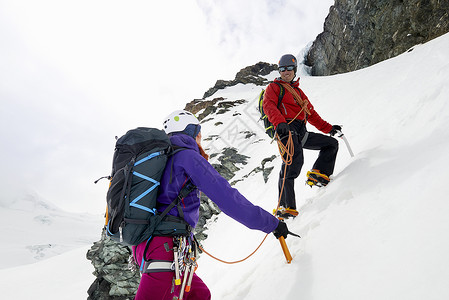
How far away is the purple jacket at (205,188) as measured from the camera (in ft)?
7.30

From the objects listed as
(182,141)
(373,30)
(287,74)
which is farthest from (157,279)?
(373,30)

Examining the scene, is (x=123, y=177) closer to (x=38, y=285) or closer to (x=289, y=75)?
(x=289, y=75)

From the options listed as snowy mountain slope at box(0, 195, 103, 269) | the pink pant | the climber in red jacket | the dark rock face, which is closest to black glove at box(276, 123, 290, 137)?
the climber in red jacket

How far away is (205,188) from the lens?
2225mm

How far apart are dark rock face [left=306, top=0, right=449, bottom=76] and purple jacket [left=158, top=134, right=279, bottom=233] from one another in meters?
24.5

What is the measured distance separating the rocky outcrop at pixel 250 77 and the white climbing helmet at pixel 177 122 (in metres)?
49.1

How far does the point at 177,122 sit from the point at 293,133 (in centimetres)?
219

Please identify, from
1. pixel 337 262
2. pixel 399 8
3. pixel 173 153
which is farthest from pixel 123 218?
pixel 399 8

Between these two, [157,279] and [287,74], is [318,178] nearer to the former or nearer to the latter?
[287,74]

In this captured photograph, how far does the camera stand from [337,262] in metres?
2.16

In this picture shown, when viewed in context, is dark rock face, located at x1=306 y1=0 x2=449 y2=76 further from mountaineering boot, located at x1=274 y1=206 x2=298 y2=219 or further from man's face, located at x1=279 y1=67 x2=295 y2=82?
mountaineering boot, located at x1=274 y1=206 x2=298 y2=219

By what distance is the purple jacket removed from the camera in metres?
2.22

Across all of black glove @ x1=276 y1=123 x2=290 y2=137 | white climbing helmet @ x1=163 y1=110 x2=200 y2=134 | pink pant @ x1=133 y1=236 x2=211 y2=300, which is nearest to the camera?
pink pant @ x1=133 y1=236 x2=211 y2=300

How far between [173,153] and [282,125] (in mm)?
2128
